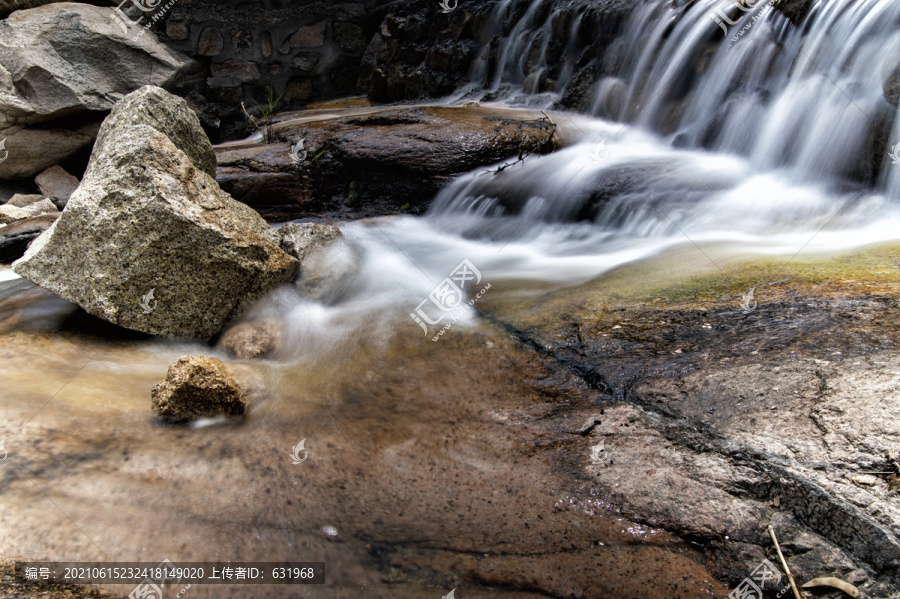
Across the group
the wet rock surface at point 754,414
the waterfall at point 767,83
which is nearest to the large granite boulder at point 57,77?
the waterfall at point 767,83

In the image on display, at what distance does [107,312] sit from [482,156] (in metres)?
4.07

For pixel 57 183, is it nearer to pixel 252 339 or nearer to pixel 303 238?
pixel 303 238

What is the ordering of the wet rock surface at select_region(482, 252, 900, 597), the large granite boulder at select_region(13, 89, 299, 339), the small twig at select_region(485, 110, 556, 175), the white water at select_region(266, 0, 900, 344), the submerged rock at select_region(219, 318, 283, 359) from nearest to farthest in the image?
the wet rock surface at select_region(482, 252, 900, 597)
the large granite boulder at select_region(13, 89, 299, 339)
the submerged rock at select_region(219, 318, 283, 359)
the white water at select_region(266, 0, 900, 344)
the small twig at select_region(485, 110, 556, 175)

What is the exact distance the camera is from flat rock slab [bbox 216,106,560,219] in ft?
20.0

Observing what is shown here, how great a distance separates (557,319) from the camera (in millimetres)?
3416

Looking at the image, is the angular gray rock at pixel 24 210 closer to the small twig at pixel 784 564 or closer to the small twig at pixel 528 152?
the small twig at pixel 528 152

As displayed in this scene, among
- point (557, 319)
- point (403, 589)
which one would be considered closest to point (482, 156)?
point (557, 319)

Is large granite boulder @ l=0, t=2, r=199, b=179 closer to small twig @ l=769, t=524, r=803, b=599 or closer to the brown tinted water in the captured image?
the brown tinted water

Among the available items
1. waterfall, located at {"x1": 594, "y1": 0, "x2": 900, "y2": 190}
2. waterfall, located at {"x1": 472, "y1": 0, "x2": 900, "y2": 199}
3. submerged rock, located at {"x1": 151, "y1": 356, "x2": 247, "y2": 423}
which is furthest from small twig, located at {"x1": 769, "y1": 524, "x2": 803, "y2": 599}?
waterfall, located at {"x1": 594, "y1": 0, "x2": 900, "y2": 190}

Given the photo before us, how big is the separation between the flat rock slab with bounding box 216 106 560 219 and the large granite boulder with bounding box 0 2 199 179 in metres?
3.97

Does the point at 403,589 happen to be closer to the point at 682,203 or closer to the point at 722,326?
the point at 722,326

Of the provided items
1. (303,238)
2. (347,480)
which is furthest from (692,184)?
(347,480)

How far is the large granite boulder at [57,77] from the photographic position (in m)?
8.16

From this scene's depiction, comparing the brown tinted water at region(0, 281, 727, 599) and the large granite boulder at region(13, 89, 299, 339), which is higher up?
the large granite boulder at region(13, 89, 299, 339)
